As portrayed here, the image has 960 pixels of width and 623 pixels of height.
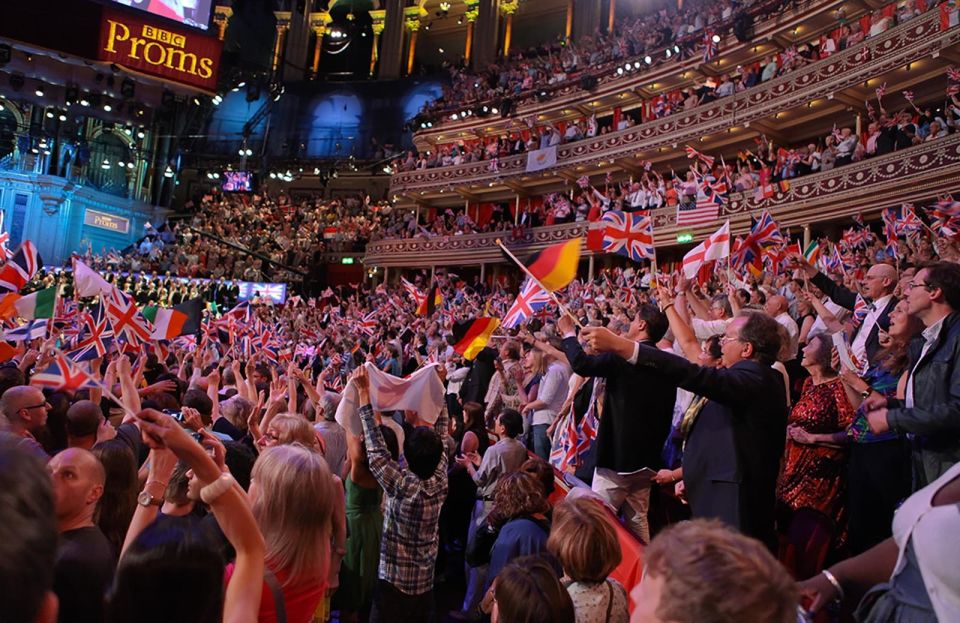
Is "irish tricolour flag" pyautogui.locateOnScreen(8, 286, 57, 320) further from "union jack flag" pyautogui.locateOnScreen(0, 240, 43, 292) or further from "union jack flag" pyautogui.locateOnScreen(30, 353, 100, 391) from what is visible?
"union jack flag" pyautogui.locateOnScreen(30, 353, 100, 391)

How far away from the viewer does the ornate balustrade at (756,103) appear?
15.7 meters

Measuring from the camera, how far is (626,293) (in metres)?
15.1

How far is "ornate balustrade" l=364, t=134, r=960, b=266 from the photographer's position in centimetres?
1441

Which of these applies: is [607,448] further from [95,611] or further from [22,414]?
[22,414]

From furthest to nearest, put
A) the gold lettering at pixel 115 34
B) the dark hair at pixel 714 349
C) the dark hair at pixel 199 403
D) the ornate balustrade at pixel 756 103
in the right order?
1. the gold lettering at pixel 115 34
2. the ornate balustrade at pixel 756 103
3. the dark hair at pixel 199 403
4. the dark hair at pixel 714 349

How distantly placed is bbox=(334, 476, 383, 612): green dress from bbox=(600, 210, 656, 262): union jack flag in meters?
4.98

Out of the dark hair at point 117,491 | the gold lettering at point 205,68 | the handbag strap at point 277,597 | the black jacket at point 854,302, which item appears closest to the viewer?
the handbag strap at point 277,597

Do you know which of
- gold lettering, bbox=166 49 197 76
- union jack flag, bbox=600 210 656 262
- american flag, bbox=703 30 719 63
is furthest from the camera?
gold lettering, bbox=166 49 197 76

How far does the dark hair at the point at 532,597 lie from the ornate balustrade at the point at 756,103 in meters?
16.7

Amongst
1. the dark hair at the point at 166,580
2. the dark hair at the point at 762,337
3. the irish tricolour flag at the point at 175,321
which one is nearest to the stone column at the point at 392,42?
the irish tricolour flag at the point at 175,321

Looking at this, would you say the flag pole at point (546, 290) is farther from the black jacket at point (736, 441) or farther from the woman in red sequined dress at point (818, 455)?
the woman in red sequined dress at point (818, 455)

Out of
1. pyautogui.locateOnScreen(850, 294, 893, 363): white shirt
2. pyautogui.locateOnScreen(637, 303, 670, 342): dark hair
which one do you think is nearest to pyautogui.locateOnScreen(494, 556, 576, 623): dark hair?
pyautogui.locateOnScreen(637, 303, 670, 342): dark hair

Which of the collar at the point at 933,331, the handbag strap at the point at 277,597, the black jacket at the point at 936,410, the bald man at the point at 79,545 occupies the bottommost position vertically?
the handbag strap at the point at 277,597

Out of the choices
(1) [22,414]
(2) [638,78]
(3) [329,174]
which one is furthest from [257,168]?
(1) [22,414]
